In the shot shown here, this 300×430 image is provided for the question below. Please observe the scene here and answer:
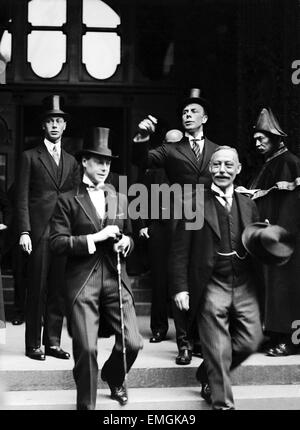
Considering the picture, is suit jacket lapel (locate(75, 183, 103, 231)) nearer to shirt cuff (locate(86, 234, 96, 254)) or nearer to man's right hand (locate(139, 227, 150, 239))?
shirt cuff (locate(86, 234, 96, 254))

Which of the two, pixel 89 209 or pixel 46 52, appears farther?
pixel 46 52

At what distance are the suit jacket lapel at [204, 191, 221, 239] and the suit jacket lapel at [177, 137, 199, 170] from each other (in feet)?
3.74

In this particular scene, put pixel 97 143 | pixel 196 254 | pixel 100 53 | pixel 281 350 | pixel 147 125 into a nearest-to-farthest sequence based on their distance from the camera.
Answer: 1. pixel 97 143
2. pixel 196 254
3. pixel 147 125
4. pixel 281 350
5. pixel 100 53

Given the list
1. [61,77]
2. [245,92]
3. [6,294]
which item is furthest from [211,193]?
[61,77]

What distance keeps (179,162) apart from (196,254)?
138 centimetres

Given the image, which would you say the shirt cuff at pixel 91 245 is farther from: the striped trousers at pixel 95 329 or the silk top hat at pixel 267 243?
the silk top hat at pixel 267 243

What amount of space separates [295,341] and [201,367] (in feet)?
4.32

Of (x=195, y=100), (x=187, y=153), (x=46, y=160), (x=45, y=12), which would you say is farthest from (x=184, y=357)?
(x=45, y=12)

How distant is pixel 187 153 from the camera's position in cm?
726

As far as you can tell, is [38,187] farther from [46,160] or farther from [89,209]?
[89,209]

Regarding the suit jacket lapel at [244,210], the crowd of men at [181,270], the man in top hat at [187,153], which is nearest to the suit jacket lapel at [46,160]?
the crowd of men at [181,270]

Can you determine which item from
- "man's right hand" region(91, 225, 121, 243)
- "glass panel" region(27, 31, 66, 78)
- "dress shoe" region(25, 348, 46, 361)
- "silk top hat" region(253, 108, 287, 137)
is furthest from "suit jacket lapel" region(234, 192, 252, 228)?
"glass panel" region(27, 31, 66, 78)

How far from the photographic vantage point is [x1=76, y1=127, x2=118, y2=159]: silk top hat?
19.4 feet
